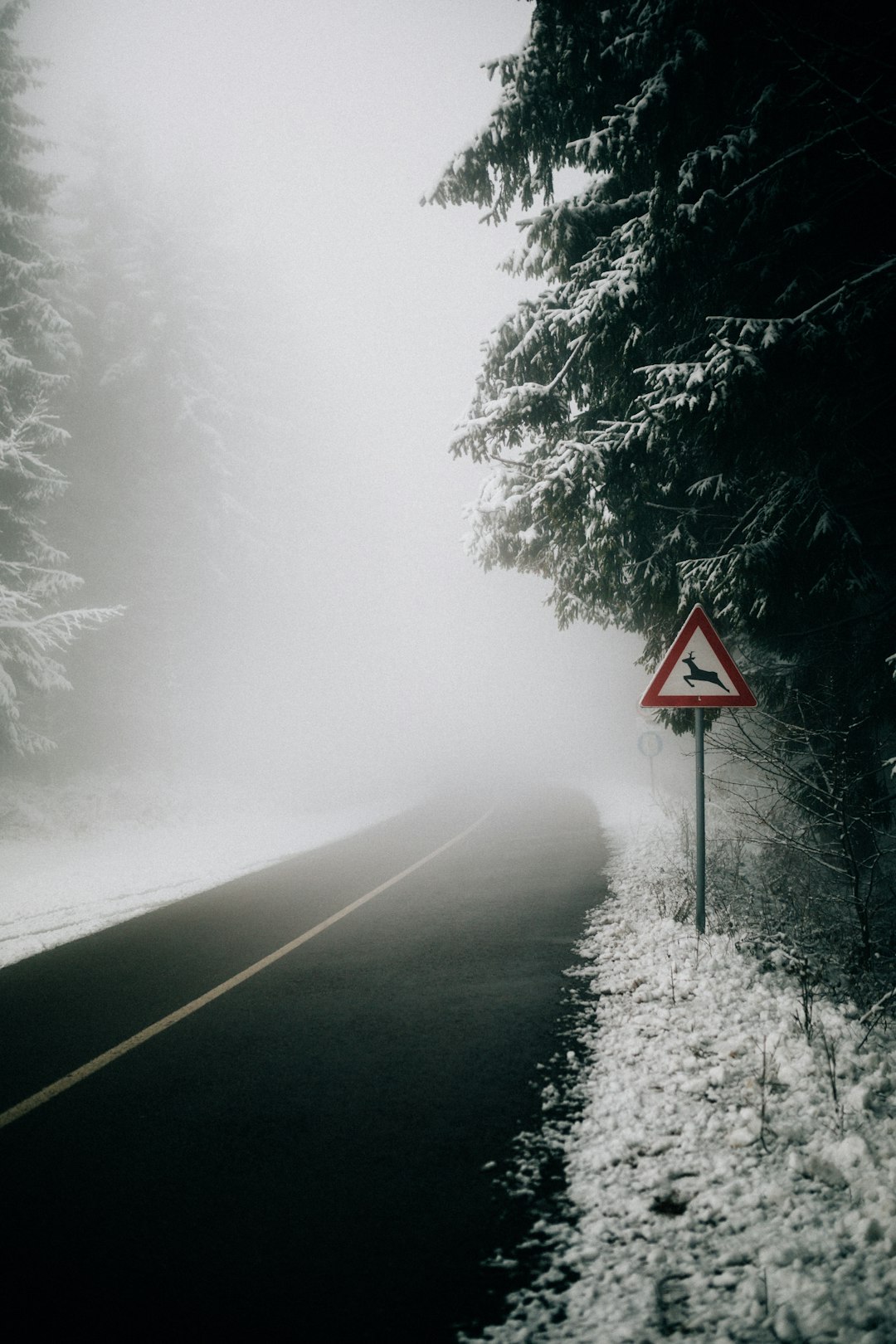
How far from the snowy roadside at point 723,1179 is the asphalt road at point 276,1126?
324mm

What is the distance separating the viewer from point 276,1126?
3.61m

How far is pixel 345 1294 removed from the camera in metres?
2.42

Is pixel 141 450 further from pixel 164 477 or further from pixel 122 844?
pixel 122 844

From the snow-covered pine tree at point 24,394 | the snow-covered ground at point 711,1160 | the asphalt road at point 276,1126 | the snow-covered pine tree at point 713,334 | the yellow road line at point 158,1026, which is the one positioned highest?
the snow-covered pine tree at point 24,394

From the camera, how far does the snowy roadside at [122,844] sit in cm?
893

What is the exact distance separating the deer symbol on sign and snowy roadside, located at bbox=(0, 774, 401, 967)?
7.29 meters

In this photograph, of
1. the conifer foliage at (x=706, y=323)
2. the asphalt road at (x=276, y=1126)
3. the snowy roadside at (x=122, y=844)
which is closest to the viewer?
the asphalt road at (x=276, y=1126)

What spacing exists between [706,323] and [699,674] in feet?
10.8

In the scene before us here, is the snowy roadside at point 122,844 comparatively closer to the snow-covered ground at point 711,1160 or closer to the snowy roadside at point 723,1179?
the snow-covered ground at point 711,1160

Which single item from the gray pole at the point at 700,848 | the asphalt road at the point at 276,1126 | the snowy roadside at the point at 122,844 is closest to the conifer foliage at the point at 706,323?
the gray pole at the point at 700,848

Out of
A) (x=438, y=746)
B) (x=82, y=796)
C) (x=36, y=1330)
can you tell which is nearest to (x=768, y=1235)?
(x=36, y=1330)

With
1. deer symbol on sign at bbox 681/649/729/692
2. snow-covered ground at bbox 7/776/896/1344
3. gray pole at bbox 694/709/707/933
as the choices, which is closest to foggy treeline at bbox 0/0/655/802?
deer symbol on sign at bbox 681/649/729/692

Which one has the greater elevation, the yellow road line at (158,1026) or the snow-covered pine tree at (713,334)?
the snow-covered pine tree at (713,334)

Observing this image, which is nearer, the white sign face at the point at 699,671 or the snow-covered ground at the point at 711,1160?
the snow-covered ground at the point at 711,1160
